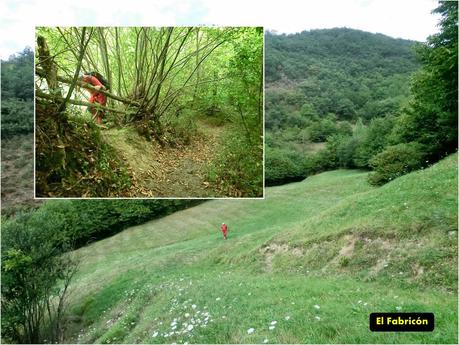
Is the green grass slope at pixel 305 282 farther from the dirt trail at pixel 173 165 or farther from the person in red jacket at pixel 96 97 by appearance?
the person in red jacket at pixel 96 97

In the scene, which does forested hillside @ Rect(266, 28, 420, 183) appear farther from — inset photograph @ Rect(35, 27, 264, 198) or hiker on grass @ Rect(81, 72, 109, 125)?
hiker on grass @ Rect(81, 72, 109, 125)

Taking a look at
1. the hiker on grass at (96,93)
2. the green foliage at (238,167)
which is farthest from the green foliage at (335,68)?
the hiker on grass at (96,93)

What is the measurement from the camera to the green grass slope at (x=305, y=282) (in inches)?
297

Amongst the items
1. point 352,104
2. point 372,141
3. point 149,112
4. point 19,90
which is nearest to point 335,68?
point 352,104

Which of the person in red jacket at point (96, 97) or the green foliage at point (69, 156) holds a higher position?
the person in red jacket at point (96, 97)

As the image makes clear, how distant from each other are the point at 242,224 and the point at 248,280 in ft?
48.2

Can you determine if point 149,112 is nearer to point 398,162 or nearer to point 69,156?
point 69,156

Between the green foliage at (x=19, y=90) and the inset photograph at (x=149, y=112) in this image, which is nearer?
the inset photograph at (x=149, y=112)

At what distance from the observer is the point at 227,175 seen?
1045 centimetres

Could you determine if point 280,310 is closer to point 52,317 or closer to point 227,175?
point 227,175

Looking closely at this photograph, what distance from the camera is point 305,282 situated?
35.1 ft

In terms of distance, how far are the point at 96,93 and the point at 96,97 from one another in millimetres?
99

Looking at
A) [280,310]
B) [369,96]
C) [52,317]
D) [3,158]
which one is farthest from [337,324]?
[369,96]

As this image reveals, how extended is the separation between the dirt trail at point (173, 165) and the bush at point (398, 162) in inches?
646
